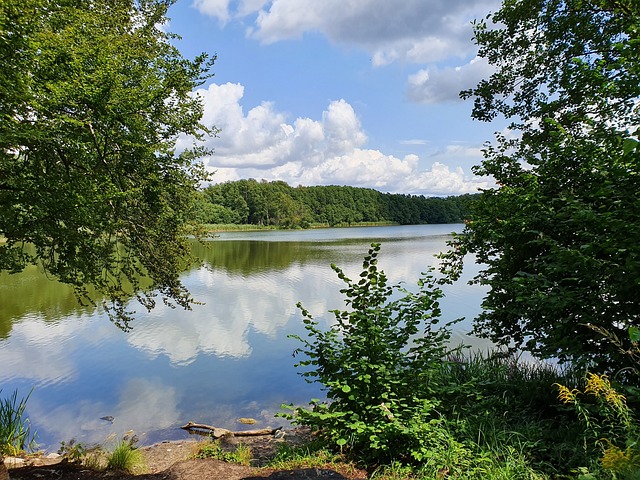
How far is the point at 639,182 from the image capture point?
4047 mm

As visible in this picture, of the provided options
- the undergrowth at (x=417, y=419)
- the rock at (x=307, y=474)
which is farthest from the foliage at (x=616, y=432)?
the rock at (x=307, y=474)

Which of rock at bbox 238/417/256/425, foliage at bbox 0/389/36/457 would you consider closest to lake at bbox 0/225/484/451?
rock at bbox 238/417/256/425

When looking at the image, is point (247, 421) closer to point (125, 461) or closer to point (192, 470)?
point (125, 461)

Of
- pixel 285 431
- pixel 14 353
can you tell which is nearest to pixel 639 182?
pixel 285 431

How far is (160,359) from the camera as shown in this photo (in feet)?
38.9

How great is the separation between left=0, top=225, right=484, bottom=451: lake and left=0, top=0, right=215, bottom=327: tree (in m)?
2.52

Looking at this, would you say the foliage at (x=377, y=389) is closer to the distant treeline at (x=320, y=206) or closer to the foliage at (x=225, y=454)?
the foliage at (x=225, y=454)

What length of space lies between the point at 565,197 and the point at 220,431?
6.88m

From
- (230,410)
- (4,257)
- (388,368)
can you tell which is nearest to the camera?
(388,368)

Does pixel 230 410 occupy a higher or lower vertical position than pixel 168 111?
lower

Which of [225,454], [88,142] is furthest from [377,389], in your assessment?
[88,142]

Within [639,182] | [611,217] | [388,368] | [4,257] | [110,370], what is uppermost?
[639,182]

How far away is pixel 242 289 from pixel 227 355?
10.2 meters

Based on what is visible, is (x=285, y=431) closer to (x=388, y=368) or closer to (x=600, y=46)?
(x=388, y=368)
